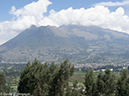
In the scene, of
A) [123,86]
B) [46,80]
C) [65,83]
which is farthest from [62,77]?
[123,86]

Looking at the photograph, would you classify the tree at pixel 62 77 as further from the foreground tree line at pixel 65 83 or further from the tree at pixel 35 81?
the tree at pixel 35 81

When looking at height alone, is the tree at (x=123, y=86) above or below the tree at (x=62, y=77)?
below

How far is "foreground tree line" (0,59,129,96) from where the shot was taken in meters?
17.5

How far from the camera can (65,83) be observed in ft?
57.3

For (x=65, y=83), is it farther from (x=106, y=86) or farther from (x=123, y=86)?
(x=123, y=86)

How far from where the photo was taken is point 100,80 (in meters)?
20.9

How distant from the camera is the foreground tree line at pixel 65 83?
57.6 ft

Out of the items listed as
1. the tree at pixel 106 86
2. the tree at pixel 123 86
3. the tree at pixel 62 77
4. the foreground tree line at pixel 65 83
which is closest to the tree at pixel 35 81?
the foreground tree line at pixel 65 83

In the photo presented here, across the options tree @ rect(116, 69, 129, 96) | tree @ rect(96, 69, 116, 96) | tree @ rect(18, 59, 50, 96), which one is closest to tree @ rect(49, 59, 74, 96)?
tree @ rect(18, 59, 50, 96)

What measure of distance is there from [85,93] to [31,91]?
773 cm

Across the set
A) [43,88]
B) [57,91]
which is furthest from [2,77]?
[57,91]

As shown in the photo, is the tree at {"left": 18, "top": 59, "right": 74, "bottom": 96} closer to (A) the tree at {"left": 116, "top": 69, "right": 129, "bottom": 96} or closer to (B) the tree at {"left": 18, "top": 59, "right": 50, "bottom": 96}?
(B) the tree at {"left": 18, "top": 59, "right": 50, "bottom": 96}

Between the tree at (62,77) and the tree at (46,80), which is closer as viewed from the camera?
the tree at (62,77)

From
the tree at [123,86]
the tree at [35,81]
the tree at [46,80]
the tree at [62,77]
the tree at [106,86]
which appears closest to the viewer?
the tree at [62,77]
